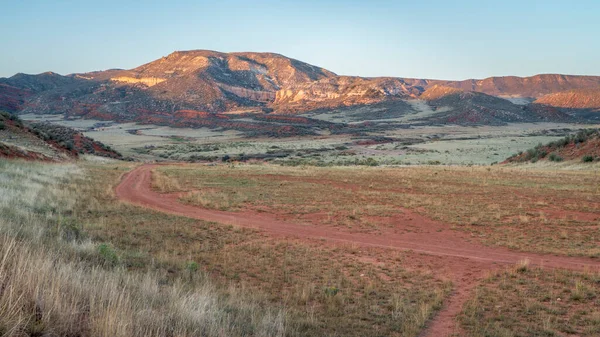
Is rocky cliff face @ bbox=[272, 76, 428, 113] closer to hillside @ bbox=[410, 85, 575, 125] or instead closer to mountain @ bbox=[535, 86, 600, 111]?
hillside @ bbox=[410, 85, 575, 125]

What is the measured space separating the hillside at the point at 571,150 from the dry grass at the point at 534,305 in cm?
3249

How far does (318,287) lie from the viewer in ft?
27.9

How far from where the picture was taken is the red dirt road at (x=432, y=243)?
8.59 meters

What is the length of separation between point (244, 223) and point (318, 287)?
7.16m

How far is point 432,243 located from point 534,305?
5453 millimetres

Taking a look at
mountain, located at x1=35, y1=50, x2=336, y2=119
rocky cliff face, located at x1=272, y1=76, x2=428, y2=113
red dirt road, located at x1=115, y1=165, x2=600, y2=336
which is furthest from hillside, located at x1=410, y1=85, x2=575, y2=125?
red dirt road, located at x1=115, y1=165, x2=600, y2=336

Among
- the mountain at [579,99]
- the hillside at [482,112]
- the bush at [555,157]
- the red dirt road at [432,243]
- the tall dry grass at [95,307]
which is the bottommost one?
the red dirt road at [432,243]

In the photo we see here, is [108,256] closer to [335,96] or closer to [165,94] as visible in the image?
[165,94]

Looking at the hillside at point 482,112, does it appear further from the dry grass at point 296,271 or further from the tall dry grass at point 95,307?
the tall dry grass at point 95,307

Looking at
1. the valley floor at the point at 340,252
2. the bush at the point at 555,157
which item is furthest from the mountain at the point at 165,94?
the valley floor at the point at 340,252

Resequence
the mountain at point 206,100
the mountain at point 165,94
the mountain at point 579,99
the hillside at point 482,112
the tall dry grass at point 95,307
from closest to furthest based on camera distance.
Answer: the tall dry grass at point 95,307 → the hillside at point 482,112 → the mountain at point 206,100 → the mountain at point 165,94 → the mountain at point 579,99

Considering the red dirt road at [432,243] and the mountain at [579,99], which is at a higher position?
the mountain at [579,99]

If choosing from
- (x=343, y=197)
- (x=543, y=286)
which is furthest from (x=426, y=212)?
(x=543, y=286)

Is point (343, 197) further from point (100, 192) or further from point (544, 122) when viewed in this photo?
point (544, 122)
